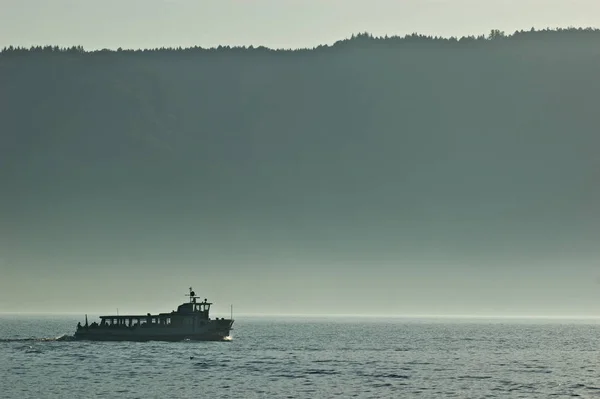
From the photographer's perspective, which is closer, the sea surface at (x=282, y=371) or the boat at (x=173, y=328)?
the sea surface at (x=282, y=371)

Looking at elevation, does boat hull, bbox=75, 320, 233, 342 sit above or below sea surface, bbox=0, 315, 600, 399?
above

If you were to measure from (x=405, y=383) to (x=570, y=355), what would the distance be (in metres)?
64.2

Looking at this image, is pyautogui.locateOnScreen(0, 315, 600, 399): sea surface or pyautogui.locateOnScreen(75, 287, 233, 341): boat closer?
pyautogui.locateOnScreen(0, 315, 600, 399): sea surface

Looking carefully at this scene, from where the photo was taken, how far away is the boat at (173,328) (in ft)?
592

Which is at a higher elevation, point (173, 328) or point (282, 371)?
point (173, 328)

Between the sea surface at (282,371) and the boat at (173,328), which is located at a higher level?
the boat at (173,328)

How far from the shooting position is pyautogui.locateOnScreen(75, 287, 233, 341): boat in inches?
7101

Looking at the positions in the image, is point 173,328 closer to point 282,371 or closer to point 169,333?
point 169,333

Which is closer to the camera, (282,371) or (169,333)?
(282,371)

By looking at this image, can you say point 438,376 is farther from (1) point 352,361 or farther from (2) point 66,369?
(2) point 66,369

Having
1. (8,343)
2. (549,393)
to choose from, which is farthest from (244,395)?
(8,343)

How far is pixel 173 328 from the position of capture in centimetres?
18250

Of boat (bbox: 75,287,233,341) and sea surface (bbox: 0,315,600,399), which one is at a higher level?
boat (bbox: 75,287,233,341)

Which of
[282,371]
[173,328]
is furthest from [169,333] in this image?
[282,371]
